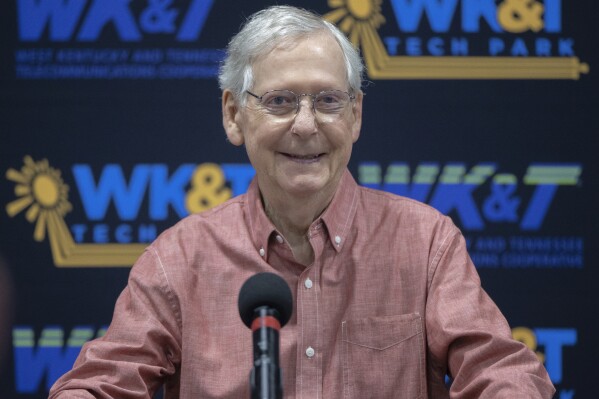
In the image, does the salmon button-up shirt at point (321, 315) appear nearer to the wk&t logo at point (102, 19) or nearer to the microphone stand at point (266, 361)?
the microphone stand at point (266, 361)

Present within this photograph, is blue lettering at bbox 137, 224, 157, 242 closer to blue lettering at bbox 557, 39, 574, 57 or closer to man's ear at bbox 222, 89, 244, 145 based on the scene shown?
man's ear at bbox 222, 89, 244, 145

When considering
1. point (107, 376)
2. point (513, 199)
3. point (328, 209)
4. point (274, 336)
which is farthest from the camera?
point (513, 199)

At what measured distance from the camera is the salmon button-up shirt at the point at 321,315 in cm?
204

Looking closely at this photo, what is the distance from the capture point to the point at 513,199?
322 centimetres

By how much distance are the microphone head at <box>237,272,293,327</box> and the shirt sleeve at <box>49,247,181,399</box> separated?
69 cm

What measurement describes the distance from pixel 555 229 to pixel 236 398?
1.66m

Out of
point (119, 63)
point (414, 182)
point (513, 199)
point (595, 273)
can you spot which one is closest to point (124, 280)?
point (119, 63)

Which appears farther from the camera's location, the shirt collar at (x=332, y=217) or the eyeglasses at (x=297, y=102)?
the shirt collar at (x=332, y=217)

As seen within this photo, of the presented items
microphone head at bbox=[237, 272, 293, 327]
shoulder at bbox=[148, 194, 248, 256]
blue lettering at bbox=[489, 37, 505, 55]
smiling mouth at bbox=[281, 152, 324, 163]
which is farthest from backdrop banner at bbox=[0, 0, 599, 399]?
microphone head at bbox=[237, 272, 293, 327]

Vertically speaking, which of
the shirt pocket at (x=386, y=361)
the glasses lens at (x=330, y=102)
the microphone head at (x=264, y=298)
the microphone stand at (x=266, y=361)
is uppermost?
the glasses lens at (x=330, y=102)

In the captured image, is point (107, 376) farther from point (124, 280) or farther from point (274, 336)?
point (124, 280)

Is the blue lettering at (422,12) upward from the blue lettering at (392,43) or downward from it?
upward

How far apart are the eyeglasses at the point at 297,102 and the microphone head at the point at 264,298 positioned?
74 cm

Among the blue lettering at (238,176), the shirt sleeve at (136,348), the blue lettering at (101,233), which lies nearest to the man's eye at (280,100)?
the shirt sleeve at (136,348)
